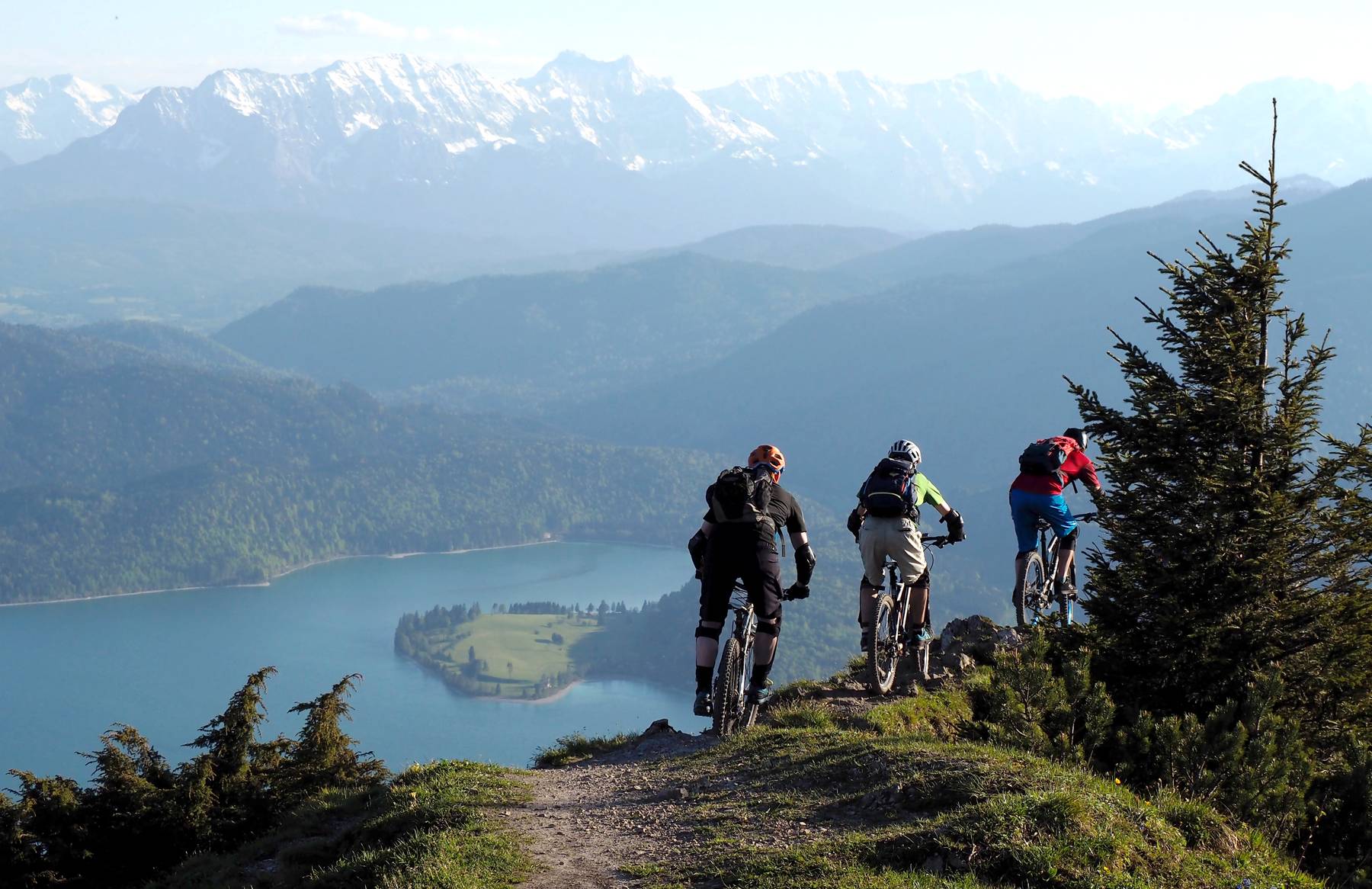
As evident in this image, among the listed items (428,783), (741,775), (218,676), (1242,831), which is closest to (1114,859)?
(1242,831)

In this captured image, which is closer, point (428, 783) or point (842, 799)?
point (842, 799)

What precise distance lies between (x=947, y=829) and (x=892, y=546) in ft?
17.5

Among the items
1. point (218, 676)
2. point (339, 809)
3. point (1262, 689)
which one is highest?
point (1262, 689)

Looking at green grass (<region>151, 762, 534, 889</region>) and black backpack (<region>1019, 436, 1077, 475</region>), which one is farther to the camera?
black backpack (<region>1019, 436, 1077, 475</region>)

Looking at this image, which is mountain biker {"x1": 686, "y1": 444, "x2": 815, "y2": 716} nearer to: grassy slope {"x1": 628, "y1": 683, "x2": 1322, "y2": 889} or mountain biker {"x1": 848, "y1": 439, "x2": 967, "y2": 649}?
mountain biker {"x1": 848, "y1": 439, "x2": 967, "y2": 649}

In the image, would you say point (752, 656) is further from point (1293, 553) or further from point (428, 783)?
point (1293, 553)

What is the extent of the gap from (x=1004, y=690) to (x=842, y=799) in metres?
2.70

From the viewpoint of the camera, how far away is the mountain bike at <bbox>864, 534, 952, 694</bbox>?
13562 mm

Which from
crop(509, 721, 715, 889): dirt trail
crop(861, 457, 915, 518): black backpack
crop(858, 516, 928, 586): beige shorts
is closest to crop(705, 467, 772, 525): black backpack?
crop(861, 457, 915, 518): black backpack

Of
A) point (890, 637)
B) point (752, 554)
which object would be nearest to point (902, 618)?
point (890, 637)

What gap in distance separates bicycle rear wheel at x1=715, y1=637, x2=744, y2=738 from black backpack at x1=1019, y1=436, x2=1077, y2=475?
4.88 meters

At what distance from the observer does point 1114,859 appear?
25.2ft

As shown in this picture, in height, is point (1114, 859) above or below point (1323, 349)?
below

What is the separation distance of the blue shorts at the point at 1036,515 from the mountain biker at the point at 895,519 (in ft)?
6.52
